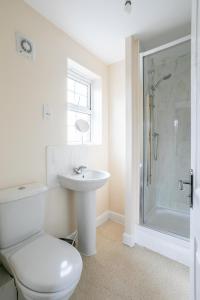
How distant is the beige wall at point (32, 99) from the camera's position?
1305mm

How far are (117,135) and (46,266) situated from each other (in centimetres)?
177

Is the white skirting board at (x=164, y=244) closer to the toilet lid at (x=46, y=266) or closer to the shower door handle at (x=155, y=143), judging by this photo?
the shower door handle at (x=155, y=143)

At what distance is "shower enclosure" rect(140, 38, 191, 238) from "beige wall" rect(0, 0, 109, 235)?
93 cm

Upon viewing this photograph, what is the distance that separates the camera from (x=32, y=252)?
108 centimetres

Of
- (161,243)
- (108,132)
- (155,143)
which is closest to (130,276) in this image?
(161,243)

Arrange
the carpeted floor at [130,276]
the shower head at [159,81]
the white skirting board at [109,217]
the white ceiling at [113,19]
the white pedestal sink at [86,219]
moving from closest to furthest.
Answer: the carpeted floor at [130,276] → the white ceiling at [113,19] → the white pedestal sink at [86,219] → the shower head at [159,81] → the white skirting board at [109,217]

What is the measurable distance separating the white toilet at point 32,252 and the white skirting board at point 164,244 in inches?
40.3

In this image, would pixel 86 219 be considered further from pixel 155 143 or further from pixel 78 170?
pixel 155 143

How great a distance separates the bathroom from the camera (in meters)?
1.32

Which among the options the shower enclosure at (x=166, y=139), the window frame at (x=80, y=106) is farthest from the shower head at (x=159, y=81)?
the window frame at (x=80, y=106)

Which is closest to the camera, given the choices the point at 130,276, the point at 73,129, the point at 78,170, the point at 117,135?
the point at 130,276

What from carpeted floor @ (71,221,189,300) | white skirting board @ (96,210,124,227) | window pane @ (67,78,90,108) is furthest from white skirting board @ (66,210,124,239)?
window pane @ (67,78,90,108)

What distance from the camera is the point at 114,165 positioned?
2441mm

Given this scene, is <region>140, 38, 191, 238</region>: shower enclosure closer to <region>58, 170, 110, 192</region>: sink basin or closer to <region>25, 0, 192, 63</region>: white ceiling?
<region>25, 0, 192, 63</region>: white ceiling
